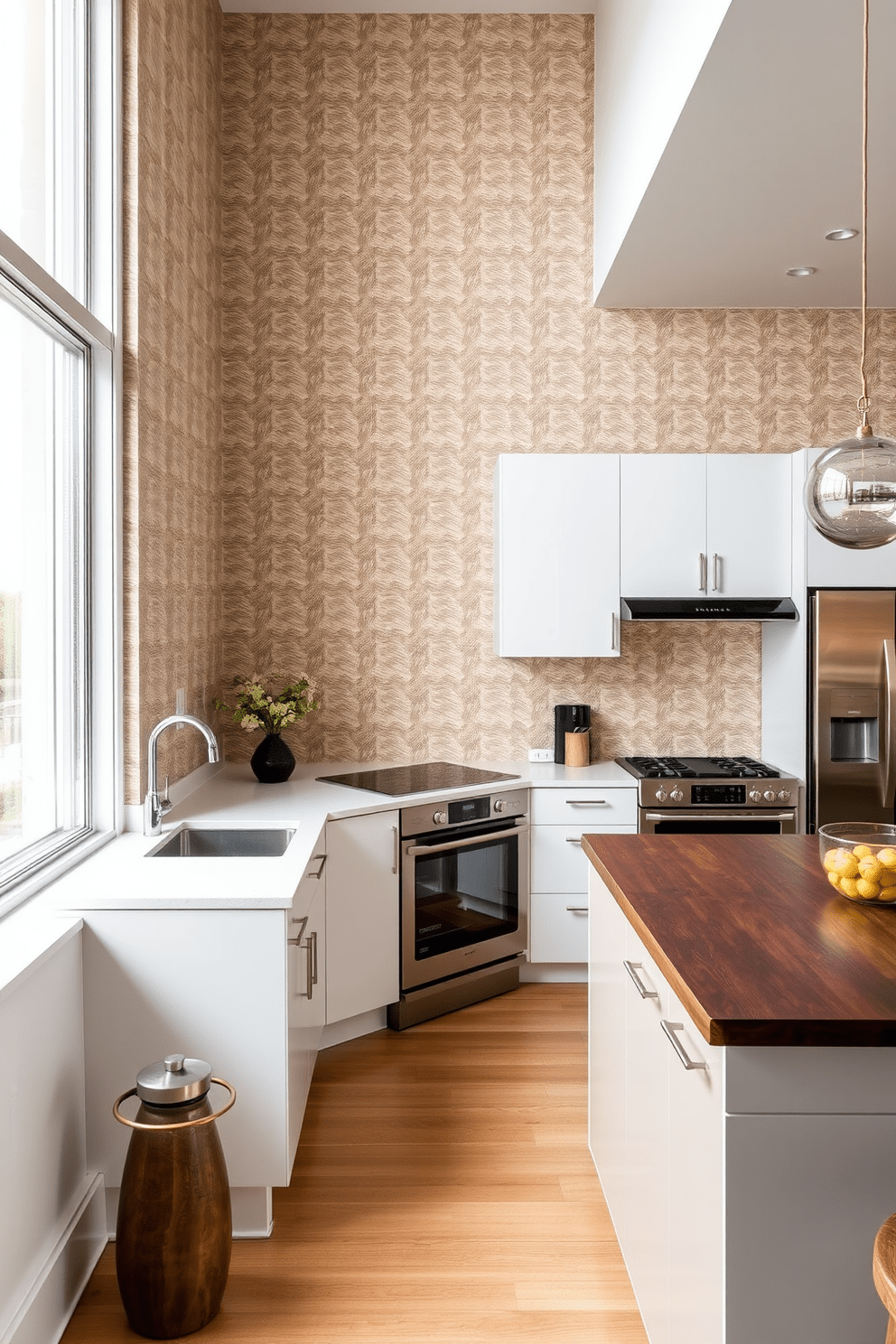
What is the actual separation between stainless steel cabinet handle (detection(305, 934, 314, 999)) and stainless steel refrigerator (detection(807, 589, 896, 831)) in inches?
81.2

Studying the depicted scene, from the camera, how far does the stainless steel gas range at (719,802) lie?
3.69 meters

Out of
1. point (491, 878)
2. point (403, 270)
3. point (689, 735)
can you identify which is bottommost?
point (491, 878)

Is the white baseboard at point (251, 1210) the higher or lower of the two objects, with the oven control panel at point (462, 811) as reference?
lower

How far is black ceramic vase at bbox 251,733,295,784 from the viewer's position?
12.1ft

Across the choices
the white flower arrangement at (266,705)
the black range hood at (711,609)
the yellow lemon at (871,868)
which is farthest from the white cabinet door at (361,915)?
the yellow lemon at (871,868)

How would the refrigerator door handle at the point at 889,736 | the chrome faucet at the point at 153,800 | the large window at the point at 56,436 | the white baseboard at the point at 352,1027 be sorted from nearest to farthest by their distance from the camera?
the large window at the point at 56,436 < the chrome faucet at the point at 153,800 < the white baseboard at the point at 352,1027 < the refrigerator door handle at the point at 889,736

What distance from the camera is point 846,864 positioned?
1.82 meters

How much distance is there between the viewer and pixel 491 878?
3.66 m

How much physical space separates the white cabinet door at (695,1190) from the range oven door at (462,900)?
1.85 metres

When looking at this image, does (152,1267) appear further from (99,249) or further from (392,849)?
(99,249)

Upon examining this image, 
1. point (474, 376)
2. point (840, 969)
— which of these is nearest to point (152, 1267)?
point (840, 969)

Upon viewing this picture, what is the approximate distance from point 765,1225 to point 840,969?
1.22 feet

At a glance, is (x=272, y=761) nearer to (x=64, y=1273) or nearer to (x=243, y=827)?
(x=243, y=827)

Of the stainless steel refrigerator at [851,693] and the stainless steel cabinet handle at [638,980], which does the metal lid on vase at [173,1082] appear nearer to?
the stainless steel cabinet handle at [638,980]
